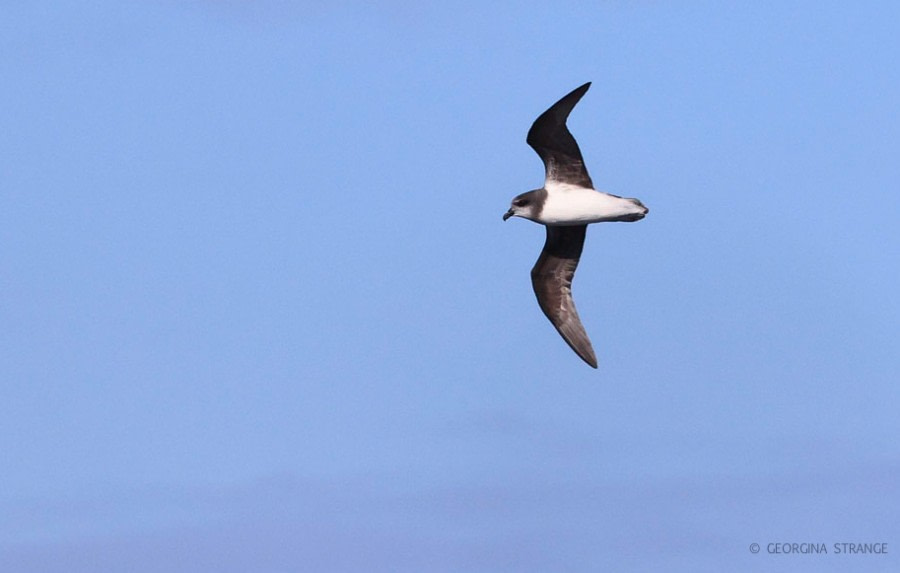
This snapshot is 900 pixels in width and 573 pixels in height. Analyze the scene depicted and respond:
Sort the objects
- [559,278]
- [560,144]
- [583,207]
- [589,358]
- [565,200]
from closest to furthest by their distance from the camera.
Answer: [560,144]
[583,207]
[565,200]
[589,358]
[559,278]

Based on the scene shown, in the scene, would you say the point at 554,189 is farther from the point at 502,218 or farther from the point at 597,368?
the point at 597,368

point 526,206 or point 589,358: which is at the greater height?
point 526,206

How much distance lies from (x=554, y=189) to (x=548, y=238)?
267cm

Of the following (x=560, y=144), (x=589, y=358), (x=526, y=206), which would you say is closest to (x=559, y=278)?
(x=589, y=358)

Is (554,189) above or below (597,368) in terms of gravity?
above

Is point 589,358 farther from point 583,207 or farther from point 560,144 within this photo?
point 560,144

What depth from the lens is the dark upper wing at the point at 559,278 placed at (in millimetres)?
35938

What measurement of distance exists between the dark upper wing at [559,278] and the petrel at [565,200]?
2 centimetres

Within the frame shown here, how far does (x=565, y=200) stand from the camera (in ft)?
110

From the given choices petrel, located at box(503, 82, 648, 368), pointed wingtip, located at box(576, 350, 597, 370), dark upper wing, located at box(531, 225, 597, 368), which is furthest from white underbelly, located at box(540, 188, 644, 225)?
pointed wingtip, located at box(576, 350, 597, 370)

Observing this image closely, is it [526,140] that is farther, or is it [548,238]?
[548,238]

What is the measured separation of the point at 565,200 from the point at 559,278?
304 centimetres

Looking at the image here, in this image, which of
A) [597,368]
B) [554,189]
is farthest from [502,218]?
[597,368]

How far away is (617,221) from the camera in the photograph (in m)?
33.7
